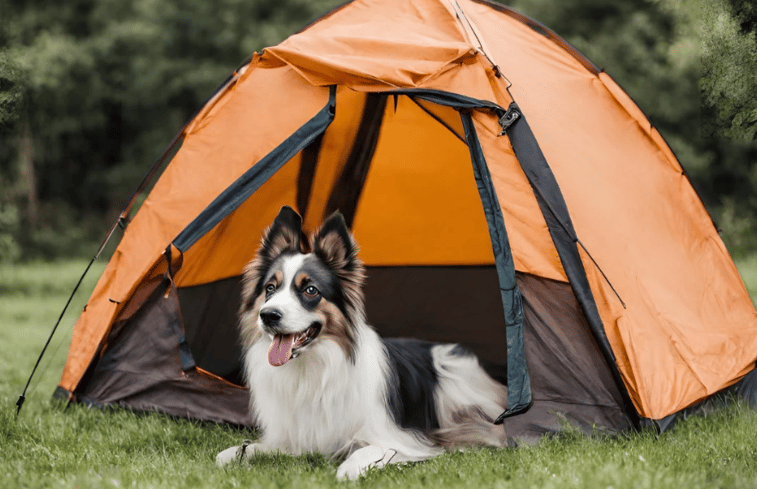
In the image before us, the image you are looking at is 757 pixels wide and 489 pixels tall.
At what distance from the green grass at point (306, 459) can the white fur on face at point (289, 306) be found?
59 cm

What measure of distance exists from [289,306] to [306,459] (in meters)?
0.68

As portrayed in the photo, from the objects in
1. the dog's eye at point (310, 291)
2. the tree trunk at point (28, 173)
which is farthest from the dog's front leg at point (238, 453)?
the tree trunk at point (28, 173)

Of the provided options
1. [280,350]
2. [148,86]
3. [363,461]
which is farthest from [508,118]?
[148,86]

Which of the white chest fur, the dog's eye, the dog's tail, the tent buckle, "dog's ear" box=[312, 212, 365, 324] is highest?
the tent buckle

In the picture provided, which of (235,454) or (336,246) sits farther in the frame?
(336,246)

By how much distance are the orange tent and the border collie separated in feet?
1.39

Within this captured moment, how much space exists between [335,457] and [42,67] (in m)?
10.7

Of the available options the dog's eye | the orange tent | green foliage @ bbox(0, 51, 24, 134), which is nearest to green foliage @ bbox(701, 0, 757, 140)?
the orange tent

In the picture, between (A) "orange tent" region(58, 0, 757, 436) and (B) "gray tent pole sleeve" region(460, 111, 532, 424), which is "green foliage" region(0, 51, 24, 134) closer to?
(A) "orange tent" region(58, 0, 757, 436)

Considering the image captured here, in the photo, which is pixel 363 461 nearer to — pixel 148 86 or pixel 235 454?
pixel 235 454

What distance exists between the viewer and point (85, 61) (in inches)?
Answer: 603

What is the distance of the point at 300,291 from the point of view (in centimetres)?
327

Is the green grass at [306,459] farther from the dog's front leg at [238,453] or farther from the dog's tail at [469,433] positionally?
the dog's tail at [469,433]

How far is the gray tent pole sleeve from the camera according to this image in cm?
317
